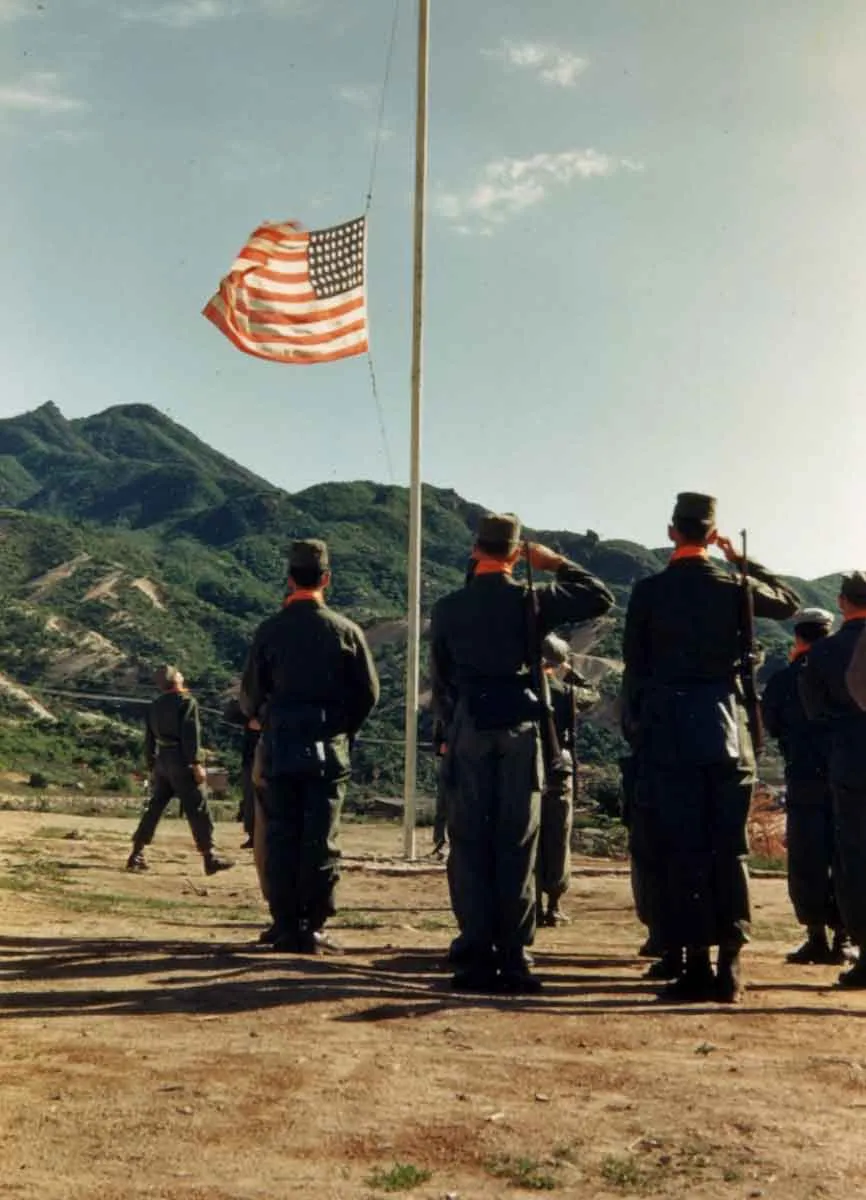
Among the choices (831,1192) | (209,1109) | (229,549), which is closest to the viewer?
(831,1192)

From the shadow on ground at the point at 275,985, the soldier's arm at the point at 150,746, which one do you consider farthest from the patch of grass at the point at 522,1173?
the soldier's arm at the point at 150,746

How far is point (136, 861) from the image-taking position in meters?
14.8

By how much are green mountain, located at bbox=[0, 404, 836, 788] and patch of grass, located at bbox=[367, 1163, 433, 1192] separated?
1276 inches

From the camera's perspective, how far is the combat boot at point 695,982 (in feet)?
22.9

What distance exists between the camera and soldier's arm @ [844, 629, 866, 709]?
7195mm

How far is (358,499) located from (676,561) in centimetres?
8129

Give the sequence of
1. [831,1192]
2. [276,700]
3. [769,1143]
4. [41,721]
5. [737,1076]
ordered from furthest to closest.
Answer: [41,721] → [276,700] → [737,1076] → [769,1143] → [831,1192]

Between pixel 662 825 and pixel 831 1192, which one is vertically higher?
pixel 662 825

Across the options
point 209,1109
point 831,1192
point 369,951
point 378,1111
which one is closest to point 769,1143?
point 831,1192

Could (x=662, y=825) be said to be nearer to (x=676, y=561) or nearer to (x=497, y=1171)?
(x=676, y=561)

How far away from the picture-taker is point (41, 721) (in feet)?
150

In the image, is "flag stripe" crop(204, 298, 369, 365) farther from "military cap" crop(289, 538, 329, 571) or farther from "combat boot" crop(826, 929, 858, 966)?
"combat boot" crop(826, 929, 858, 966)

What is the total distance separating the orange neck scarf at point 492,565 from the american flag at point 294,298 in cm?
881

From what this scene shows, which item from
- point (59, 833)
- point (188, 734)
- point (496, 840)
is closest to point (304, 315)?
point (188, 734)
